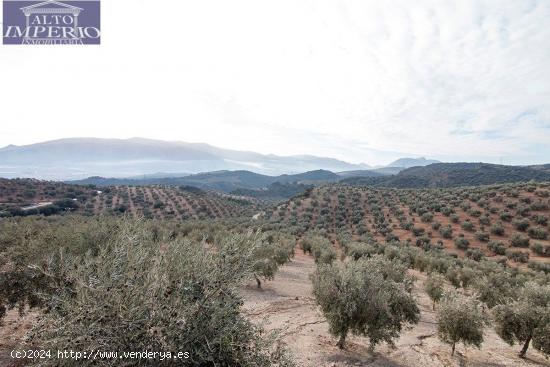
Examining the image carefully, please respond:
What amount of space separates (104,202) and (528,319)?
86.7 metres

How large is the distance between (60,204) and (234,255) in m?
79.4

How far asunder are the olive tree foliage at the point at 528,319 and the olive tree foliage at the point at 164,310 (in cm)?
1577

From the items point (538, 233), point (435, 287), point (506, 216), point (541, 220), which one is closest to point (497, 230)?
point (538, 233)

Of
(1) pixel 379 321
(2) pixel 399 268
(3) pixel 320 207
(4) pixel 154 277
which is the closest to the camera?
(4) pixel 154 277

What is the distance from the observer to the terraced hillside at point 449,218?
149 feet

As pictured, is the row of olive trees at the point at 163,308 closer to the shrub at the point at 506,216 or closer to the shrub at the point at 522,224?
the shrub at the point at 522,224

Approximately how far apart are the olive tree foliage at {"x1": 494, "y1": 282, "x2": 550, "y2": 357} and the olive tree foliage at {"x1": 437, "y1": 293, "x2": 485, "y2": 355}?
270cm

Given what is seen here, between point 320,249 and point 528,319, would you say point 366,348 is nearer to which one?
point 528,319

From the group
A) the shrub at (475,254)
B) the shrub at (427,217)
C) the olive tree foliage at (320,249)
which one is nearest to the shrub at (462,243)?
the shrub at (475,254)

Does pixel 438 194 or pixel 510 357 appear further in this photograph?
pixel 438 194

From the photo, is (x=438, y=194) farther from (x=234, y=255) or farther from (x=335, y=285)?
(x=234, y=255)

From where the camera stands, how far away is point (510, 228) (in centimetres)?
5047

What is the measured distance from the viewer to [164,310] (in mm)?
6223

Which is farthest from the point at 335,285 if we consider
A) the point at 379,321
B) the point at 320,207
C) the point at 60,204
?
the point at 60,204
